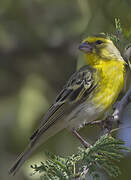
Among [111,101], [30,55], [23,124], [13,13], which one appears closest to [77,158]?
[111,101]

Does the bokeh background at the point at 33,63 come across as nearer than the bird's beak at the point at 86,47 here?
No

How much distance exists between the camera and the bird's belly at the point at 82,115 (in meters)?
4.63

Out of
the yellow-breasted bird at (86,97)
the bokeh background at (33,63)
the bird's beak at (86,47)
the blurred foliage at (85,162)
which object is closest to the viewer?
the blurred foliage at (85,162)

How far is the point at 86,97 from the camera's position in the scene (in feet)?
15.6

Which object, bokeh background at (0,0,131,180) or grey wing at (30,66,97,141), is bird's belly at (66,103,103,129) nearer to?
grey wing at (30,66,97,141)

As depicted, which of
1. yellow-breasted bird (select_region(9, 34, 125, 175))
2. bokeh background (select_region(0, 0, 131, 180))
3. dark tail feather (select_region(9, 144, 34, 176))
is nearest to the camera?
dark tail feather (select_region(9, 144, 34, 176))

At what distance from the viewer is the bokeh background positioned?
5.79 metres

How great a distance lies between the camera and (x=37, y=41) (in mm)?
7109

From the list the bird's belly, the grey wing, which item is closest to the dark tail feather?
the grey wing

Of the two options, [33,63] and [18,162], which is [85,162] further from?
[33,63]

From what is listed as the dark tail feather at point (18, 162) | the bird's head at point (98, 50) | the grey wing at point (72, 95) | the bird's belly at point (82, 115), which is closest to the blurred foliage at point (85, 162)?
the dark tail feather at point (18, 162)

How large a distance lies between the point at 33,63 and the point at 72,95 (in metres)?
2.85

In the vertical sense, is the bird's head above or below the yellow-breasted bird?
above

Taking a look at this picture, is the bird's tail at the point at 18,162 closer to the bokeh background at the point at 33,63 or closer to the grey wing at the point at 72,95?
the grey wing at the point at 72,95
